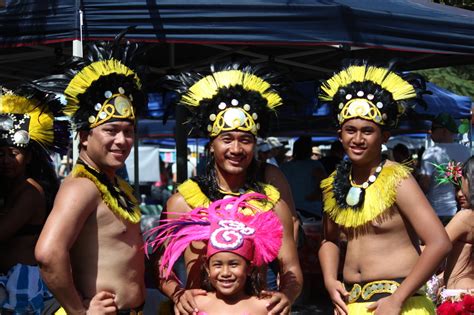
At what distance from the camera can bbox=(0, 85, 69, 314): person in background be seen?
14.9ft

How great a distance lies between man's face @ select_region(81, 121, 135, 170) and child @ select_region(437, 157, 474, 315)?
2.25 meters

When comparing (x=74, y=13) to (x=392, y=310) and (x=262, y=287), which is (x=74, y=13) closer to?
(x=262, y=287)

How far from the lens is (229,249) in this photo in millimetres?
3436

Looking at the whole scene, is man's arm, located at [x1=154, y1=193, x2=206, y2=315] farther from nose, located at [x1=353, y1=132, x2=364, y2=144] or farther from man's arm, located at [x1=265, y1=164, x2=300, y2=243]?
nose, located at [x1=353, y1=132, x2=364, y2=144]

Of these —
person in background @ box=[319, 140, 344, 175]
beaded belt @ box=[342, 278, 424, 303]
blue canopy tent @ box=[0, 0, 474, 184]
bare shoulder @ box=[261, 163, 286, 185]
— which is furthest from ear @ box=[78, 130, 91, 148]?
person in background @ box=[319, 140, 344, 175]

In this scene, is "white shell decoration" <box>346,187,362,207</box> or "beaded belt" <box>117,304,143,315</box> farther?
"white shell decoration" <box>346,187,362,207</box>

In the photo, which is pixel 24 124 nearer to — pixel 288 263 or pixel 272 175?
pixel 272 175

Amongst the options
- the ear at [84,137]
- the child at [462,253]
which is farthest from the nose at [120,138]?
the child at [462,253]

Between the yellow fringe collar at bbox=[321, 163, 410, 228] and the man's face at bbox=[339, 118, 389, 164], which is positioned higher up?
the man's face at bbox=[339, 118, 389, 164]

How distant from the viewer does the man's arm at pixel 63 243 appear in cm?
320

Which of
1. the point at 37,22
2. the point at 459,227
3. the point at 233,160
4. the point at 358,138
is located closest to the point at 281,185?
the point at 233,160

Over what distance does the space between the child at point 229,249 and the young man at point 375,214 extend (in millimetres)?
545

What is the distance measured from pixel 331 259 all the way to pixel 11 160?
2.03 metres

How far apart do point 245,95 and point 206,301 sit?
105 cm
